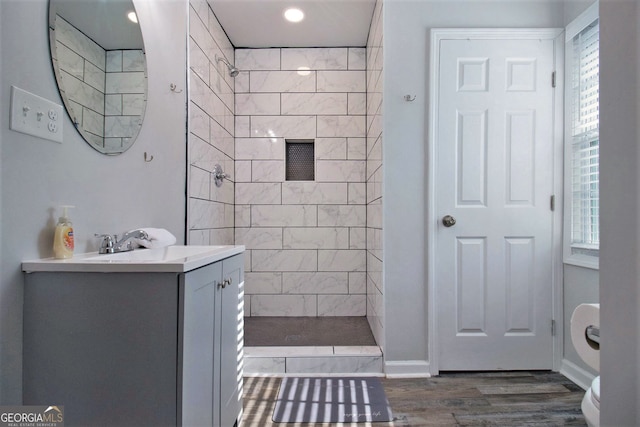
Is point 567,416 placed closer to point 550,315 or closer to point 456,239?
point 550,315

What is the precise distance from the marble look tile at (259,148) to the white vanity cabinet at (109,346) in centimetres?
215

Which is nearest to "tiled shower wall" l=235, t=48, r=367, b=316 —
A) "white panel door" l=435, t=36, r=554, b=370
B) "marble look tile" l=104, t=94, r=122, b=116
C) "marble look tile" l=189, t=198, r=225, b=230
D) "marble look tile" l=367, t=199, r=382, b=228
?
"marble look tile" l=367, t=199, r=382, b=228

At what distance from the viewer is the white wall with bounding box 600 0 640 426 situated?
418mm

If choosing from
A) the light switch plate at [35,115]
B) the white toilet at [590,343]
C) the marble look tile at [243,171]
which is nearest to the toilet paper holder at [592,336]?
the white toilet at [590,343]

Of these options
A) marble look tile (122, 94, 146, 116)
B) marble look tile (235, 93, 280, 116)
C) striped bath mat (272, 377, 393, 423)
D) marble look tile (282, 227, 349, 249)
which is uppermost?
marble look tile (235, 93, 280, 116)

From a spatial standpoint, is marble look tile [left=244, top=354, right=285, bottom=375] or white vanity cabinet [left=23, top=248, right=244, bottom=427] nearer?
white vanity cabinet [left=23, top=248, right=244, bottom=427]

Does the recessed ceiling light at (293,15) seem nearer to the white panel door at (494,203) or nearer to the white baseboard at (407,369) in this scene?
the white panel door at (494,203)

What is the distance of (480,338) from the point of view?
2.14 m

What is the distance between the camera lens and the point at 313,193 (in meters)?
3.04

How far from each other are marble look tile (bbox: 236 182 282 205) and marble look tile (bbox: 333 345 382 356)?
1.39 metres

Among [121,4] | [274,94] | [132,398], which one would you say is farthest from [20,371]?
[274,94]

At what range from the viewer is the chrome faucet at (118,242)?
1304 millimetres

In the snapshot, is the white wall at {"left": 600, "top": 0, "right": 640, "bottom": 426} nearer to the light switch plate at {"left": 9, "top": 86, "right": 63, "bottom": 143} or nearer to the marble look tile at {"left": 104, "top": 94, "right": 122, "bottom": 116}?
the light switch plate at {"left": 9, "top": 86, "right": 63, "bottom": 143}

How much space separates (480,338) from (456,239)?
643mm
